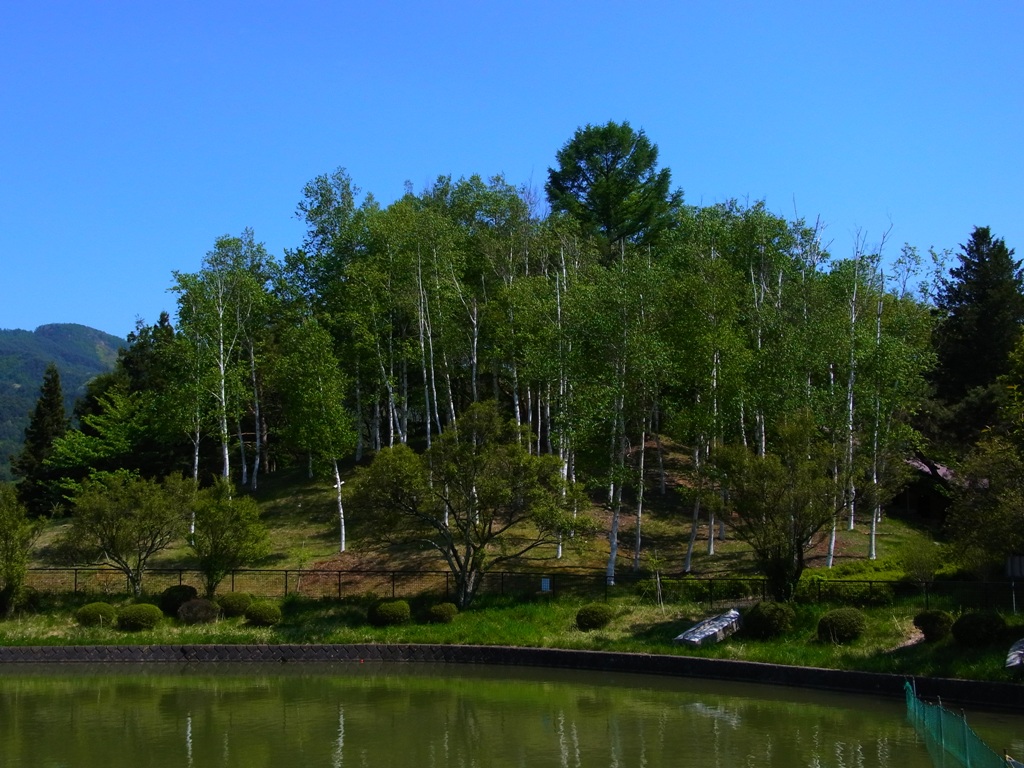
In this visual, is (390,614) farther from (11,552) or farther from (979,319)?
(979,319)

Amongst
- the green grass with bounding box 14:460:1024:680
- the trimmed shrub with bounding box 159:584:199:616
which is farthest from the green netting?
the trimmed shrub with bounding box 159:584:199:616

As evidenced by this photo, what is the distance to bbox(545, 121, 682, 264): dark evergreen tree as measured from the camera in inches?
2509

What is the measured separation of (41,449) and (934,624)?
52.6m

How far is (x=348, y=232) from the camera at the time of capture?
5597 centimetres

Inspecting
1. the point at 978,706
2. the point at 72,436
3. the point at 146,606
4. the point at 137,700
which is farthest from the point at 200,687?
the point at 72,436

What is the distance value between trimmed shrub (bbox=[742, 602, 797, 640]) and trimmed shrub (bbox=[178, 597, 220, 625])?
18.3 m

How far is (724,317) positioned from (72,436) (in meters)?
34.4

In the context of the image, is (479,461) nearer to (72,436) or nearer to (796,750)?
(796,750)

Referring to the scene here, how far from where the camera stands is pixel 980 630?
2783 centimetres

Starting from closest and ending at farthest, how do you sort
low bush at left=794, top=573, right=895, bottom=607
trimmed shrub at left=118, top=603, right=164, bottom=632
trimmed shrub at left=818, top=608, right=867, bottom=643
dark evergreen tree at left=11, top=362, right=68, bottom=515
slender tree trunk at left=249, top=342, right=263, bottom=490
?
trimmed shrub at left=818, top=608, right=867, bottom=643, low bush at left=794, top=573, right=895, bottom=607, trimmed shrub at left=118, top=603, right=164, bottom=632, slender tree trunk at left=249, top=342, right=263, bottom=490, dark evergreen tree at left=11, top=362, right=68, bottom=515

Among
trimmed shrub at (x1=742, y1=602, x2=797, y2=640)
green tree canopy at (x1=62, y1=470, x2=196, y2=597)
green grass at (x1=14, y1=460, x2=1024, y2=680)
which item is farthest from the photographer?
green tree canopy at (x1=62, y1=470, x2=196, y2=597)

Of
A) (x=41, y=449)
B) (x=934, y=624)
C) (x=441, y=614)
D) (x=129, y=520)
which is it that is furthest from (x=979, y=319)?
(x=41, y=449)

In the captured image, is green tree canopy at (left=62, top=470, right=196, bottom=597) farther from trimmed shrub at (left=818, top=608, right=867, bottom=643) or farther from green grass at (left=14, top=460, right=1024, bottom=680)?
trimmed shrub at (left=818, top=608, right=867, bottom=643)

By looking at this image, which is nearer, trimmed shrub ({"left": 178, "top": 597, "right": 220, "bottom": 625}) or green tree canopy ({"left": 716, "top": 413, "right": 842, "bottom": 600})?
green tree canopy ({"left": 716, "top": 413, "right": 842, "bottom": 600})
